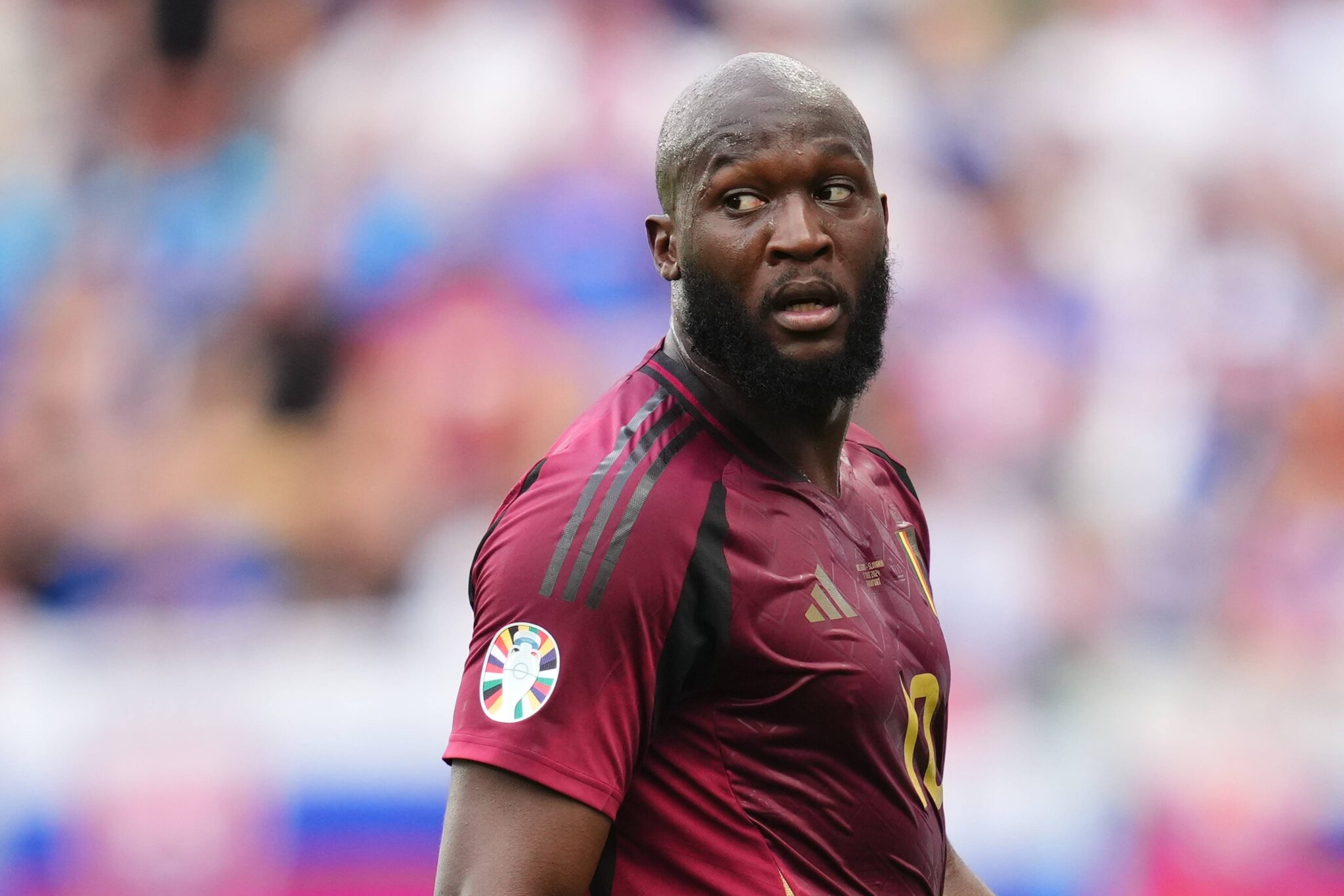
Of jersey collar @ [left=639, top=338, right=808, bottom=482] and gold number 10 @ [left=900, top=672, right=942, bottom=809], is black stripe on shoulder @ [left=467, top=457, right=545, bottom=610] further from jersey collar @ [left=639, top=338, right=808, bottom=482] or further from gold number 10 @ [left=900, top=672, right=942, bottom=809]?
gold number 10 @ [left=900, top=672, right=942, bottom=809]

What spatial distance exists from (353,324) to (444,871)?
3.88 m

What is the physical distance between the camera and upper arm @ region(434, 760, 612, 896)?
1651 millimetres

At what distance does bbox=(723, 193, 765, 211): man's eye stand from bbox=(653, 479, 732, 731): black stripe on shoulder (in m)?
0.43

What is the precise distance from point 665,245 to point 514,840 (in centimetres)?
87

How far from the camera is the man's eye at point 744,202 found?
199 centimetres

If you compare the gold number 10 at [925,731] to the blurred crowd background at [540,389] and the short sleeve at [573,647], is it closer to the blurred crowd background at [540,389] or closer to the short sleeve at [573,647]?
the short sleeve at [573,647]

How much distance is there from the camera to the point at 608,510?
1.78 metres

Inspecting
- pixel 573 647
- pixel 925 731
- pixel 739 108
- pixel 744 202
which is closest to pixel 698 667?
pixel 573 647

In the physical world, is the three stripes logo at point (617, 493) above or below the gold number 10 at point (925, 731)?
above

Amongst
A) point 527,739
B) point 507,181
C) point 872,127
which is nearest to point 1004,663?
point 872,127

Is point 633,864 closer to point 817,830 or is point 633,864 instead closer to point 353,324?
point 817,830

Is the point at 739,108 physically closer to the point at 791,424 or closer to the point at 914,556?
the point at 791,424

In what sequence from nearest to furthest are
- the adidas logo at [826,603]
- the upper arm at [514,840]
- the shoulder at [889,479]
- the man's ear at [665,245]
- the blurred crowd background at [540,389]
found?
the upper arm at [514,840]
the adidas logo at [826,603]
the man's ear at [665,245]
the shoulder at [889,479]
the blurred crowd background at [540,389]

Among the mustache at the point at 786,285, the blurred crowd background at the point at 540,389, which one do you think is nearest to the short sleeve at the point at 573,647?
the mustache at the point at 786,285
